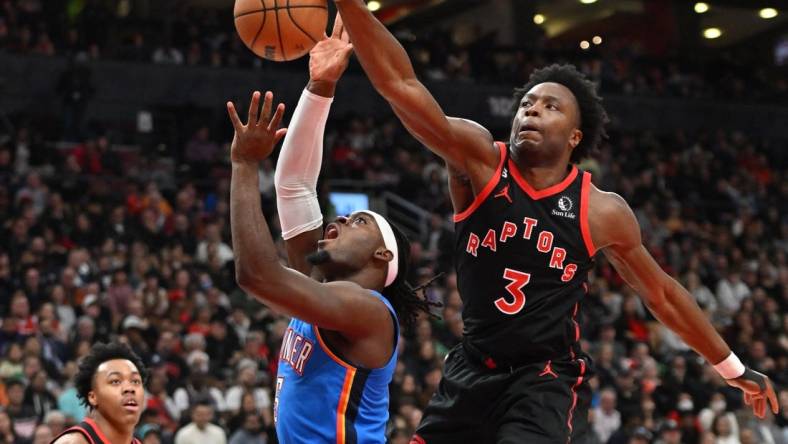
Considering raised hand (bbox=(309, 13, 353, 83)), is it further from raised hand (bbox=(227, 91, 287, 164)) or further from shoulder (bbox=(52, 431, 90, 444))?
shoulder (bbox=(52, 431, 90, 444))

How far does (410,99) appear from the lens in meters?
4.46

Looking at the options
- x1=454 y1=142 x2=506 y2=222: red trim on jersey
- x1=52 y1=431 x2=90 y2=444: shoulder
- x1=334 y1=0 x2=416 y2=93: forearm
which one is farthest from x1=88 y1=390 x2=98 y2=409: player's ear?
x1=334 y1=0 x2=416 y2=93: forearm

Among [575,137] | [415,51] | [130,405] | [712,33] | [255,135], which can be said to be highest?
[712,33]

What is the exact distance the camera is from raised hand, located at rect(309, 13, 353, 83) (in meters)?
4.40

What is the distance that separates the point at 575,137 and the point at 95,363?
248 centimetres

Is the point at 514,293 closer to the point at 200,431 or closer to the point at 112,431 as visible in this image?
the point at 112,431

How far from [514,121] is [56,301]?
8.21 m

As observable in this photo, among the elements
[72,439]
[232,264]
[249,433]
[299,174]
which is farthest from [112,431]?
[232,264]

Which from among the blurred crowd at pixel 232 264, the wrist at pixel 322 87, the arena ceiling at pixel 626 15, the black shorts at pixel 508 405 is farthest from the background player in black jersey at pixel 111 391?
the arena ceiling at pixel 626 15

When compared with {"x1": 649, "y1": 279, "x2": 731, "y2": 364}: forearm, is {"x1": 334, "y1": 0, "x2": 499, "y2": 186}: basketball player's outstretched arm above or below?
above

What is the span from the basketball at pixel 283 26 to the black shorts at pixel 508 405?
1.42 metres

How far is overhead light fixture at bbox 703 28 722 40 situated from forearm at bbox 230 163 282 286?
26355 mm

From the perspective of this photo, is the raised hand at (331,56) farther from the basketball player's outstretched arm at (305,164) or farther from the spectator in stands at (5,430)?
the spectator in stands at (5,430)

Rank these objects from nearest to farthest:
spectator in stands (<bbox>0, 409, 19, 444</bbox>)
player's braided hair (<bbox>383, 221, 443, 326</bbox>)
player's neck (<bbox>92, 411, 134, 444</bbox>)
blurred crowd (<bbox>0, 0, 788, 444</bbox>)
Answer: player's braided hair (<bbox>383, 221, 443, 326</bbox>), player's neck (<bbox>92, 411, 134, 444</bbox>), spectator in stands (<bbox>0, 409, 19, 444</bbox>), blurred crowd (<bbox>0, 0, 788, 444</bbox>)
